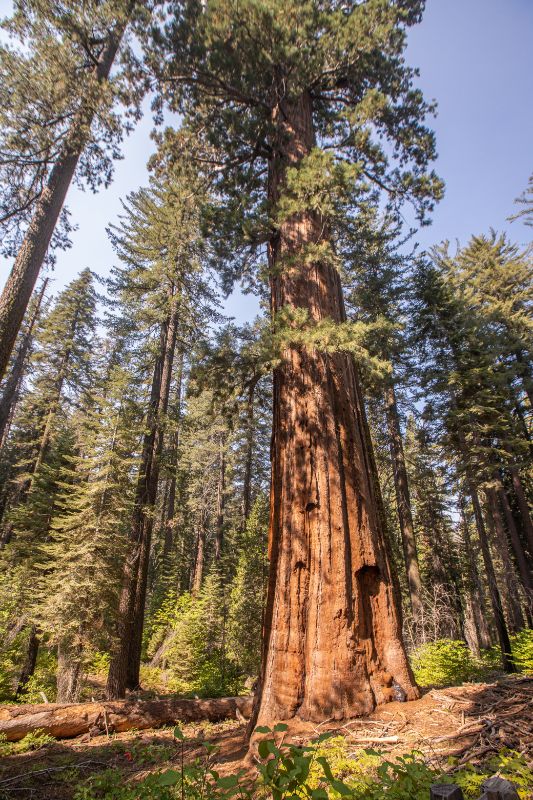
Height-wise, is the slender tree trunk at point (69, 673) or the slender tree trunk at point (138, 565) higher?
the slender tree trunk at point (138, 565)

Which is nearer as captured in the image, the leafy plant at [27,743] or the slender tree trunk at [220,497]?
the leafy plant at [27,743]

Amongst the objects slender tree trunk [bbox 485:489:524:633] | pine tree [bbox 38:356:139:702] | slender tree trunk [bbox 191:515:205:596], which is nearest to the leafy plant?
pine tree [bbox 38:356:139:702]

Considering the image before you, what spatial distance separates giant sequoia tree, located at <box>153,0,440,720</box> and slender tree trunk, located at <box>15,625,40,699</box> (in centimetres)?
1262

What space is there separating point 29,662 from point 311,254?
15910 mm

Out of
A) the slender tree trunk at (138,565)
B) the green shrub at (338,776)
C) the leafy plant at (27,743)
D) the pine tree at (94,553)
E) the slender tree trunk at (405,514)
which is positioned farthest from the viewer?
the slender tree trunk at (405,514)

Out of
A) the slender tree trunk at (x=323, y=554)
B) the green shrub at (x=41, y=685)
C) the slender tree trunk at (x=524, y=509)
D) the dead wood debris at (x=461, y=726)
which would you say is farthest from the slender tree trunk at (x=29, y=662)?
the slender tree trunk at (x=524, y=509)

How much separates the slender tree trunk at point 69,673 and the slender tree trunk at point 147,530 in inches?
49.1

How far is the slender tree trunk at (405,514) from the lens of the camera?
12797 millimetres

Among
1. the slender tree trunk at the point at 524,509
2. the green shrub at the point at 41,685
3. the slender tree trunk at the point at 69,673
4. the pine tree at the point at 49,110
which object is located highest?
the pine tree at the point at 49,110

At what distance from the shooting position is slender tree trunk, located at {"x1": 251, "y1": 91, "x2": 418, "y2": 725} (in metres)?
4.17

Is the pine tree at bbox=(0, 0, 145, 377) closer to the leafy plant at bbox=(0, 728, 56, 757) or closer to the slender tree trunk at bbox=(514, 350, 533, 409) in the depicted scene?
the leafy plant at bbox=(0, 728, 56, 757)

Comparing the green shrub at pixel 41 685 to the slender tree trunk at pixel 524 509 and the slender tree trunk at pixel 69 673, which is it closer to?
the slender tree trunk at pixel 69 673

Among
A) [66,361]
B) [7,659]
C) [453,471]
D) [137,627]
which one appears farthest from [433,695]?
[66,361]

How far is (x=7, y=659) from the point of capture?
13.7 meters
